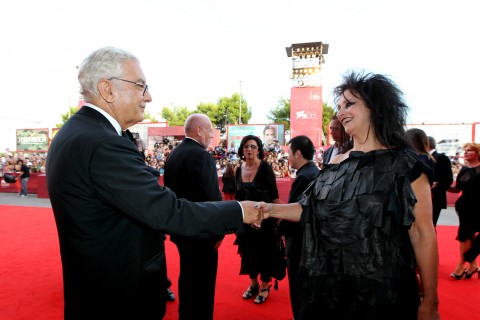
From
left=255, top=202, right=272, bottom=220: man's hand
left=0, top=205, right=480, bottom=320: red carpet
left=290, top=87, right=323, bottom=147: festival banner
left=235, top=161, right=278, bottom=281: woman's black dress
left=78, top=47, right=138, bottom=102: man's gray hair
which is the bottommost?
left=0, top=205, right=480, bottom=320: red carpet

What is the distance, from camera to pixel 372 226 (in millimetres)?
1739

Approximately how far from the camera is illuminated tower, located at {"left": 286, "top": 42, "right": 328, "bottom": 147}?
3044 cm

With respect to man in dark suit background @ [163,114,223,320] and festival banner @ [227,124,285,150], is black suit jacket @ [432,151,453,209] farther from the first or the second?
festival banner @ [227,124,285,150]

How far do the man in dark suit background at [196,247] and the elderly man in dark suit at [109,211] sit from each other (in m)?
1.36

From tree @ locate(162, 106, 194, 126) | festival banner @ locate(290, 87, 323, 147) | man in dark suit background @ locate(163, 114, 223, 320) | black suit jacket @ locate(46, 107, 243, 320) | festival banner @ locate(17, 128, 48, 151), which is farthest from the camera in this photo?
tree @ locate(162, 106, 194, 126)

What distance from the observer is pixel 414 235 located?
1729mm

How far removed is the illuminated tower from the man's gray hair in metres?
28.1

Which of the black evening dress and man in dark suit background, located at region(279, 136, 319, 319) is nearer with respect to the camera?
the black evening dress

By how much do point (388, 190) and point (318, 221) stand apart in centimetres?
45

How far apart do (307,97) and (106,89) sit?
30.8 metres

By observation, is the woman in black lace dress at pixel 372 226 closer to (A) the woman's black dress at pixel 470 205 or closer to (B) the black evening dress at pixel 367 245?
(B) the black evening dress at pixel 367 245

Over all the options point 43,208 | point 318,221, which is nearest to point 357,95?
point 318,221

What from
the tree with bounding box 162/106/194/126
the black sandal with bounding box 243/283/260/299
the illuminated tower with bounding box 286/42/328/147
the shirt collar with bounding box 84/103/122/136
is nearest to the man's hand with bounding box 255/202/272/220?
the shirt collar with bounding box 84/103/122/136

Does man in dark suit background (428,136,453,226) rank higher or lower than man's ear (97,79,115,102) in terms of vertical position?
lower
